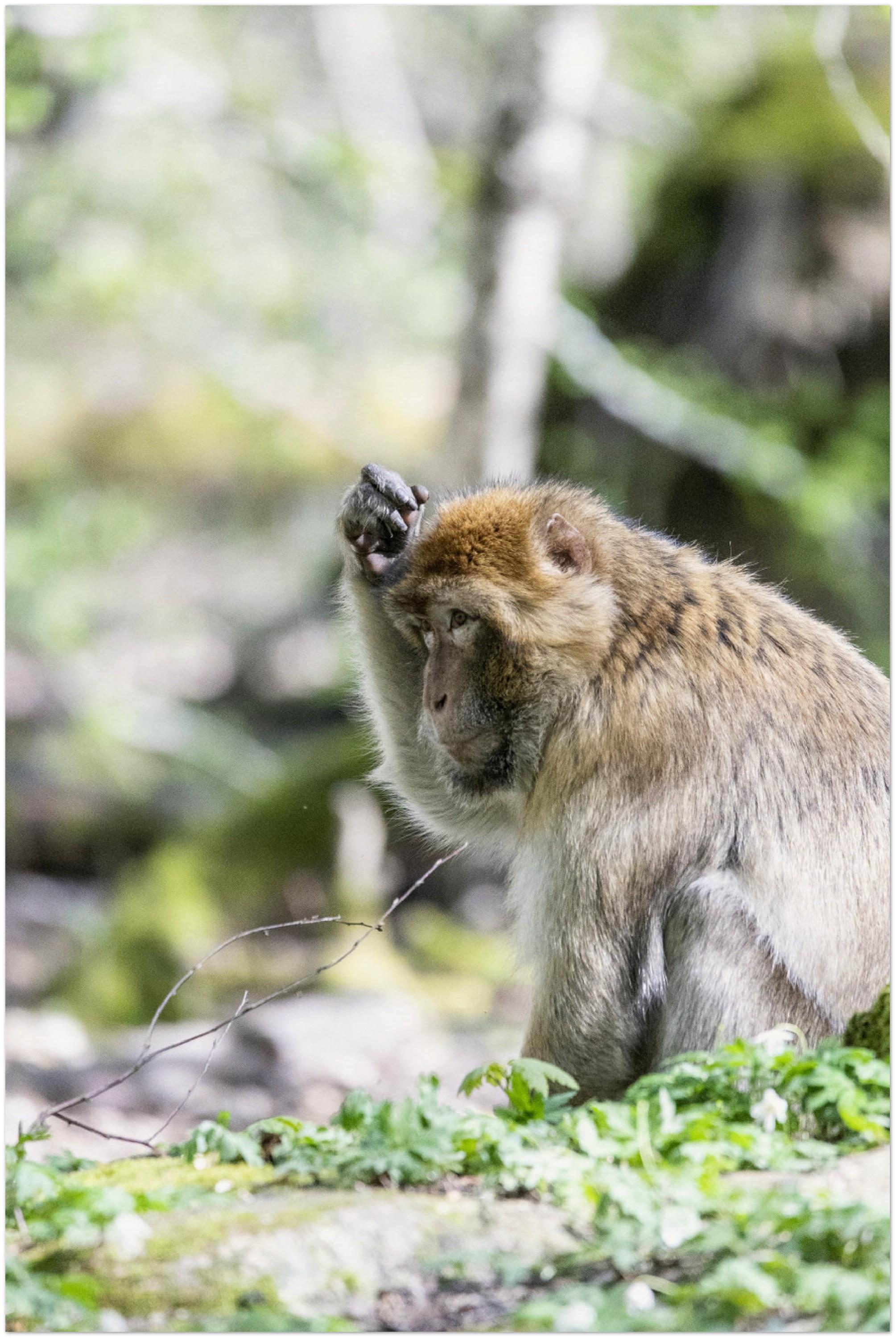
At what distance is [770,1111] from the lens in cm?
312

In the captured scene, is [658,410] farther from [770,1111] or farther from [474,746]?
[770,1111]

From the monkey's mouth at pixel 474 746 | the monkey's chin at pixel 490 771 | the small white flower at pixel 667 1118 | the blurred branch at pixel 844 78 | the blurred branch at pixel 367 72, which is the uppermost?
the blurred branch at pixel 367 72

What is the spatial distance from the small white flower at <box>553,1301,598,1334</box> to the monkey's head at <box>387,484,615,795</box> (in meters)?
1.88

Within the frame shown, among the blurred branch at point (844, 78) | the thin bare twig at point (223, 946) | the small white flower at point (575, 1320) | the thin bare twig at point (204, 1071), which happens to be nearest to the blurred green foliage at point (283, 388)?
the blurred branch at point (844, 78)

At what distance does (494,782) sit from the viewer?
13.8 feet

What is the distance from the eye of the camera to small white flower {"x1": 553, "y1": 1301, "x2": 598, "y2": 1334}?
2.46m

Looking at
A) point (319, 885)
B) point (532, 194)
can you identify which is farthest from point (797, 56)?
point (319, 885)

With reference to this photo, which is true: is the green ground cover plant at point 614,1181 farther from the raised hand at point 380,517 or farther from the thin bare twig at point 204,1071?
the raised hand at point 380,517

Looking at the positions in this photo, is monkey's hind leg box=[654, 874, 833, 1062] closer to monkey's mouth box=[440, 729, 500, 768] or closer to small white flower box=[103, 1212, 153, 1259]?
monkey's mouth box=[440, 729, 500, 768]

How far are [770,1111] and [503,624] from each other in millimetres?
1585

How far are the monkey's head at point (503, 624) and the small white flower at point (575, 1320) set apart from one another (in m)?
1.88

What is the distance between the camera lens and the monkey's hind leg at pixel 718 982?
12.2ft

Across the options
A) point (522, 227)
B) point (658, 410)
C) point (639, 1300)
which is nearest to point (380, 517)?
point (639, 1300)

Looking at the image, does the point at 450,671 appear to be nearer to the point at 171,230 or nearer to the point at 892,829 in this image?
the point at 892,829
